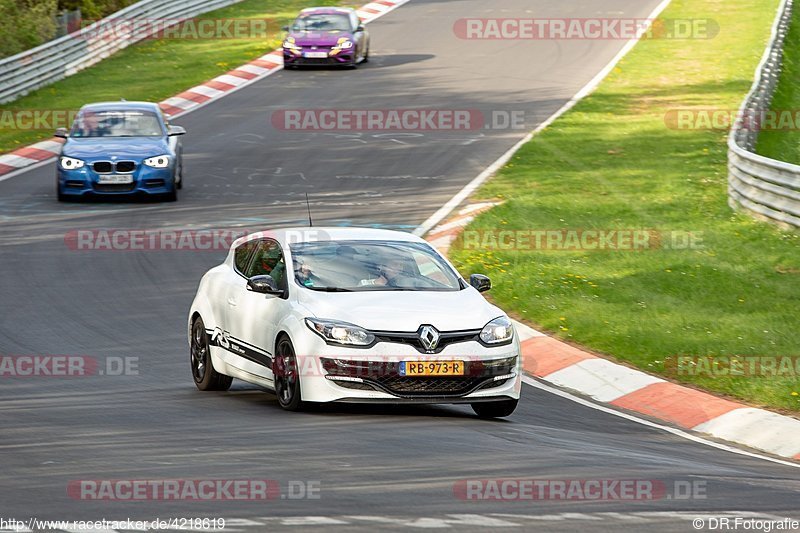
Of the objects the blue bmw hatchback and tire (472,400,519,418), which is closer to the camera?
tire (472,400,519,418)

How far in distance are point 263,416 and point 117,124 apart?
1515 centimetres

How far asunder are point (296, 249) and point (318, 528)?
496cm

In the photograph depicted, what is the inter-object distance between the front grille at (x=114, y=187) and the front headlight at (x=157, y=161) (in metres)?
0.44

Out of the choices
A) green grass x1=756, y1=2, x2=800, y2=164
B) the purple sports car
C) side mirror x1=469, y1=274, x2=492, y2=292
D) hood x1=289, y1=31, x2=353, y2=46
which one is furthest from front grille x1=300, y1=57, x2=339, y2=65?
side mirror x1=469, y1=274, x2=492, y2=292

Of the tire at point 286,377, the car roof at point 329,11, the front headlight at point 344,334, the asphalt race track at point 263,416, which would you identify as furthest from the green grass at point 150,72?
the front headlight at point 344,334

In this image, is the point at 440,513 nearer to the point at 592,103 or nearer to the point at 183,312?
the point at 183,312

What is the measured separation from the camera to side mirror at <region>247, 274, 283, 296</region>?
1182 cm

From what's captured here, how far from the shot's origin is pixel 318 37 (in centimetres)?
3872

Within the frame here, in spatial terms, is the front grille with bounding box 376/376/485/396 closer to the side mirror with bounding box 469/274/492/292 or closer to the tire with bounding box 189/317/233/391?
the side mirror with bounding box 469/274/492/292

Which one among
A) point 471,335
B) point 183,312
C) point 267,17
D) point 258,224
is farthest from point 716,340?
point 267,17

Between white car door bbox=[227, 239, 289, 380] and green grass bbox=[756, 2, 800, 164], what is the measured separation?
730 inches

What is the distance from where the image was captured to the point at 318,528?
7680 mm

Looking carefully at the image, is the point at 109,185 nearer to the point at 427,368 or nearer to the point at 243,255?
the point at 243,255

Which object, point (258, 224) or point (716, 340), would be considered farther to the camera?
point (258, 224)
